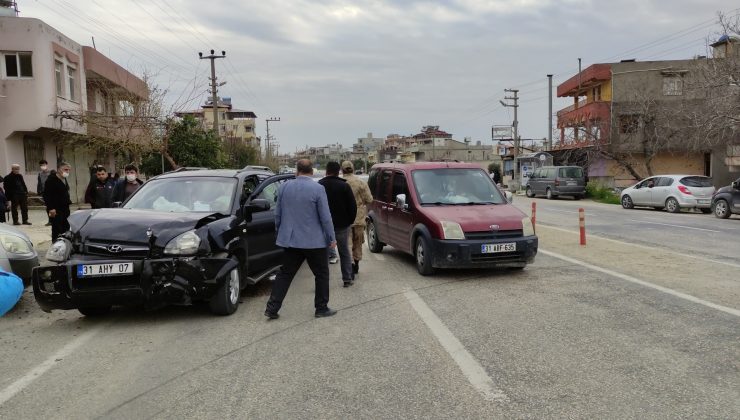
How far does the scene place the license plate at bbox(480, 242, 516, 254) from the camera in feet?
27.4

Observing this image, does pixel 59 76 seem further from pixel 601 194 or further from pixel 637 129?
pixel 637 129

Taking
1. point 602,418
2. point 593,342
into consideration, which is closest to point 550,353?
Answer: point 593,342

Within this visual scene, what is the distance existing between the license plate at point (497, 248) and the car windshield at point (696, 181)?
17.8 m

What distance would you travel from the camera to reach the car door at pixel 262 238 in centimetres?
742

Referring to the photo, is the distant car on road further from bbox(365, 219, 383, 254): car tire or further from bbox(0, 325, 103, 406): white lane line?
bbox(0, 325, 103, 406): white lane line

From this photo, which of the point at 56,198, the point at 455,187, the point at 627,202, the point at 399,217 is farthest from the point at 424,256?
the point at 627,202

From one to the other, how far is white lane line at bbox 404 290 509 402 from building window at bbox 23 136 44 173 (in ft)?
69.1

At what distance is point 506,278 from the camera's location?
855cm

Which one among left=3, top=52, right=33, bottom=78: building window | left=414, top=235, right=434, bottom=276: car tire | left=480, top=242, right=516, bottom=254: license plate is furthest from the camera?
left=3, top=52, right=33, bottom=78: building window

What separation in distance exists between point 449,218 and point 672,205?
1838cm

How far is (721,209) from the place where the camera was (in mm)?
19844

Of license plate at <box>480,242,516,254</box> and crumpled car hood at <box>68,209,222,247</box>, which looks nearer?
crumpled car hood at <box>68,209,222,247</box>

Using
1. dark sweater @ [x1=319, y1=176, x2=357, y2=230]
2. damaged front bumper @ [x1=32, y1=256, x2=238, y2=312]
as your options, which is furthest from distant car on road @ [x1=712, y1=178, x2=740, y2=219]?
damaged front bumper @ [x1=32, y1=256, x2=238, y2=312]

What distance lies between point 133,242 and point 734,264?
9.20m
